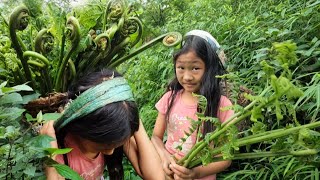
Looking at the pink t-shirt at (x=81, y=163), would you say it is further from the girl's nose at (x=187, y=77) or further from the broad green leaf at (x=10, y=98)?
the girl's nose at (x=187, y=77)

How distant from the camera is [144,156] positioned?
1.11 meters

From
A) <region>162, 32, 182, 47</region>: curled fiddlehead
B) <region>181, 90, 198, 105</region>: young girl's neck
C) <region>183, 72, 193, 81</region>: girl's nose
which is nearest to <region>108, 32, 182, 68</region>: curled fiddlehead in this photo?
<region>162, 32, 182, 47</region>: curled fiddlehead

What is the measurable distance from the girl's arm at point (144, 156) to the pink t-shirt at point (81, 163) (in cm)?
10

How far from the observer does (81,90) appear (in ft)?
2.79

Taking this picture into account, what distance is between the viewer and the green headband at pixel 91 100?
2.60 feet

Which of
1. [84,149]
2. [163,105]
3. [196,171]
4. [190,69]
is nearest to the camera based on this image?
[84,149]

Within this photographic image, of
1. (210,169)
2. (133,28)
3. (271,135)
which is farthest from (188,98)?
(271,135)

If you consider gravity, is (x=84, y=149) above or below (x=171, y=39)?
below

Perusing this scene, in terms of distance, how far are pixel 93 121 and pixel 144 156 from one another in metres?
0.33

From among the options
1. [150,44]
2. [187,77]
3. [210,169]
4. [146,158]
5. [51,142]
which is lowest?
[210,169]

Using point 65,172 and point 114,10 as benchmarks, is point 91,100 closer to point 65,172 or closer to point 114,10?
point 65,172

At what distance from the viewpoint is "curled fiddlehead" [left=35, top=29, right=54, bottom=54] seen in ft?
2.67

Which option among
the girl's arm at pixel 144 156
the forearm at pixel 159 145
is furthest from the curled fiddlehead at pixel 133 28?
the forearm at pixel 159 145

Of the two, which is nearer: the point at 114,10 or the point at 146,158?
the point at 114,10
